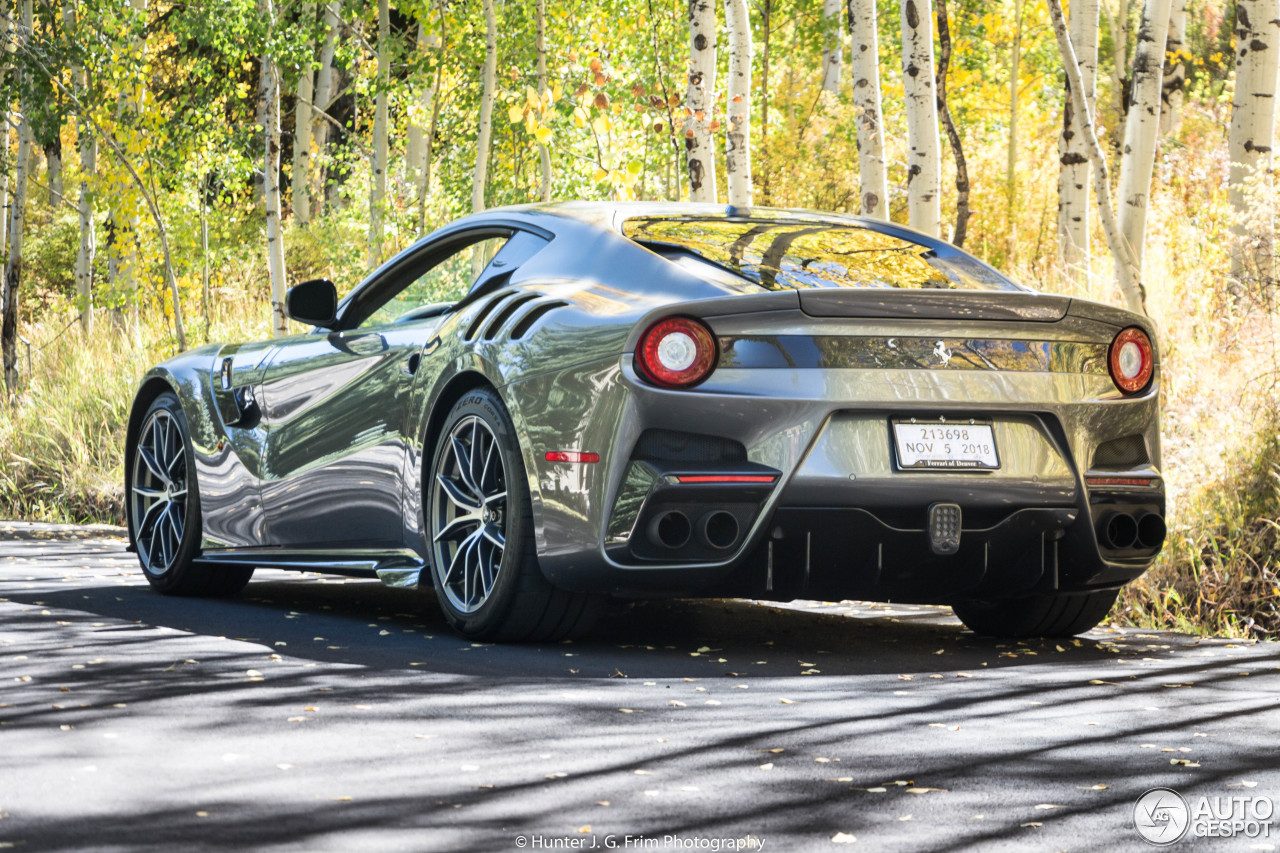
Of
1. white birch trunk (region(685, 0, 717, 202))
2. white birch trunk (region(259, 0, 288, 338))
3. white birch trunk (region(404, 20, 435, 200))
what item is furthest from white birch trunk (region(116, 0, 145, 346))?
white birch trunk (region(685, 0, 717, 202))

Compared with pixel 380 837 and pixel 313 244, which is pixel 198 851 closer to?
pixel 380 837

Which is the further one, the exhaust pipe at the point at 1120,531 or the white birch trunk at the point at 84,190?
the white birch trunk at the point at 84,190

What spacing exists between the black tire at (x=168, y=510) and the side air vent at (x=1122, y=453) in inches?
142

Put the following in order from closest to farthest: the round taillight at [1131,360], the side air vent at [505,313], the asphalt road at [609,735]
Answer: the asphalt road at [609,735] < the round taillight at [1131,360] < the side air vent at [505,313]

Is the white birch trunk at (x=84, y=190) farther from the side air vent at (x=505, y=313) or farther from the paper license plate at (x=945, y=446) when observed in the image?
the paper license plate at (x=945, y=446)

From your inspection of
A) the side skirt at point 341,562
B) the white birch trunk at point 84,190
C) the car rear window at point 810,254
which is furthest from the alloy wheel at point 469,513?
the white birch trunk at point 84,190

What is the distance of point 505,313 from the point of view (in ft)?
17.6

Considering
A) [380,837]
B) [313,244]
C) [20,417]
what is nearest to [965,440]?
[380,837]

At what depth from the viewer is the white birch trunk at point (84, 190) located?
55.1ft

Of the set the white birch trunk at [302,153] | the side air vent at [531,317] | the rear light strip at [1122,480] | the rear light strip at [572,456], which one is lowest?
the rear light strip at [1122,480]

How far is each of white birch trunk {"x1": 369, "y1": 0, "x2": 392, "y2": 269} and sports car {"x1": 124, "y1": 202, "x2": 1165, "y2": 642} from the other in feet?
37.0

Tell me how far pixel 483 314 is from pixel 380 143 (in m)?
17.0

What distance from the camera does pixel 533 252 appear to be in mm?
5668

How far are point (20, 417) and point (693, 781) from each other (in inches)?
470
